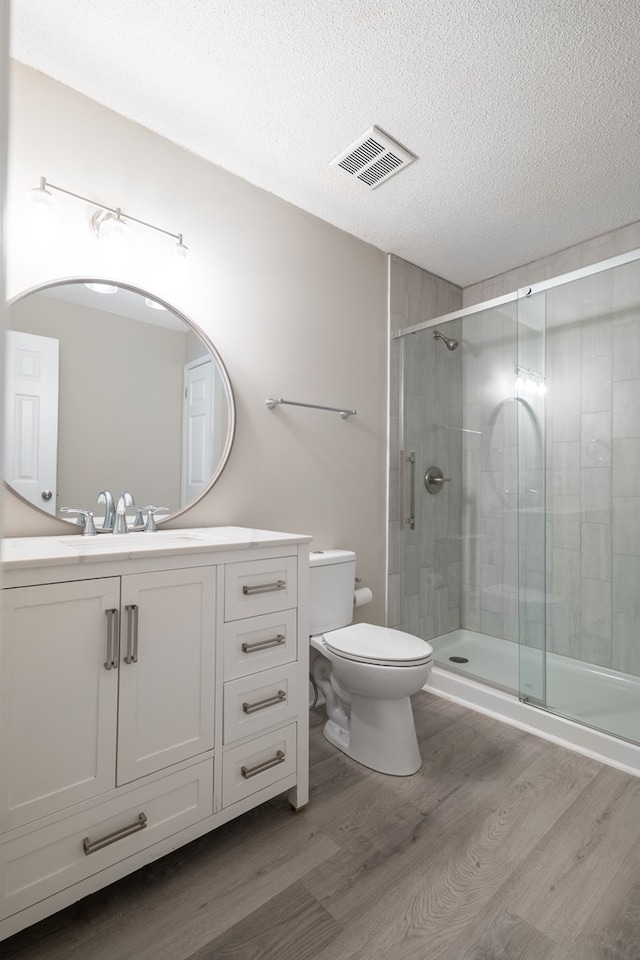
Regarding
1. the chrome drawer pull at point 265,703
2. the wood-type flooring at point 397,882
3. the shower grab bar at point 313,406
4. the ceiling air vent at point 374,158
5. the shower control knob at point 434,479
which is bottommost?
the wood-type flooring at point 397,882

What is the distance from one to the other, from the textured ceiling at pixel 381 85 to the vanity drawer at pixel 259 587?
156cm

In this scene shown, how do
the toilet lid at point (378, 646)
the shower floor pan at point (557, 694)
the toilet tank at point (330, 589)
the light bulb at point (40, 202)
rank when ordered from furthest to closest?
the toilet tank at point (330, 589), the shower floor pan at point (557, 694), the toilet lid at point (378, 646), the light bulb at point (40, 202)

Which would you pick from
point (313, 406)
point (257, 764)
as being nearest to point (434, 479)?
point (313, 406)

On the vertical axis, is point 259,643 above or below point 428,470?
below

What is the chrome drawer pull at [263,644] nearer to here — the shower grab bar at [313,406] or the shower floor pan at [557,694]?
the shower grab bar at [313,406]

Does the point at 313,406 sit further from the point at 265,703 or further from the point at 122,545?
the point at 265,703

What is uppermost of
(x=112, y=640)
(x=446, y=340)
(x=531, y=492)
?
(x=446, y=340)

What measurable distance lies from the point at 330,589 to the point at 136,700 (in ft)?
3.52

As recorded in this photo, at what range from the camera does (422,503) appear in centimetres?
277

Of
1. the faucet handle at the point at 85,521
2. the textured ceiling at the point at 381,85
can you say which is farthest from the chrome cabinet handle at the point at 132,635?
the textured ceiling at the point at 381,85

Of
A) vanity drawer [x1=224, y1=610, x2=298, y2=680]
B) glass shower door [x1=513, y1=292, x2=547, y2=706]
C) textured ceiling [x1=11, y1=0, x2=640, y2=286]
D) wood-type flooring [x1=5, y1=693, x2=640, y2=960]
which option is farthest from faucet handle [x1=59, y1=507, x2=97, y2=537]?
glass shower door [x1=513, y1=292, x2=547, y2=706]

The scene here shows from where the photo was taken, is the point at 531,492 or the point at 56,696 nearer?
the point at 56,696

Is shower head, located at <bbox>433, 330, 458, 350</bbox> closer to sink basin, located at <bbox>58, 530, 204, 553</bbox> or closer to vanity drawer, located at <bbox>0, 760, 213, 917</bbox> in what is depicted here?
sink basin, located at <bbox>58, 530, 204, 553</bbox>

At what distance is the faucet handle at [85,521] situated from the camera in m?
1.62
